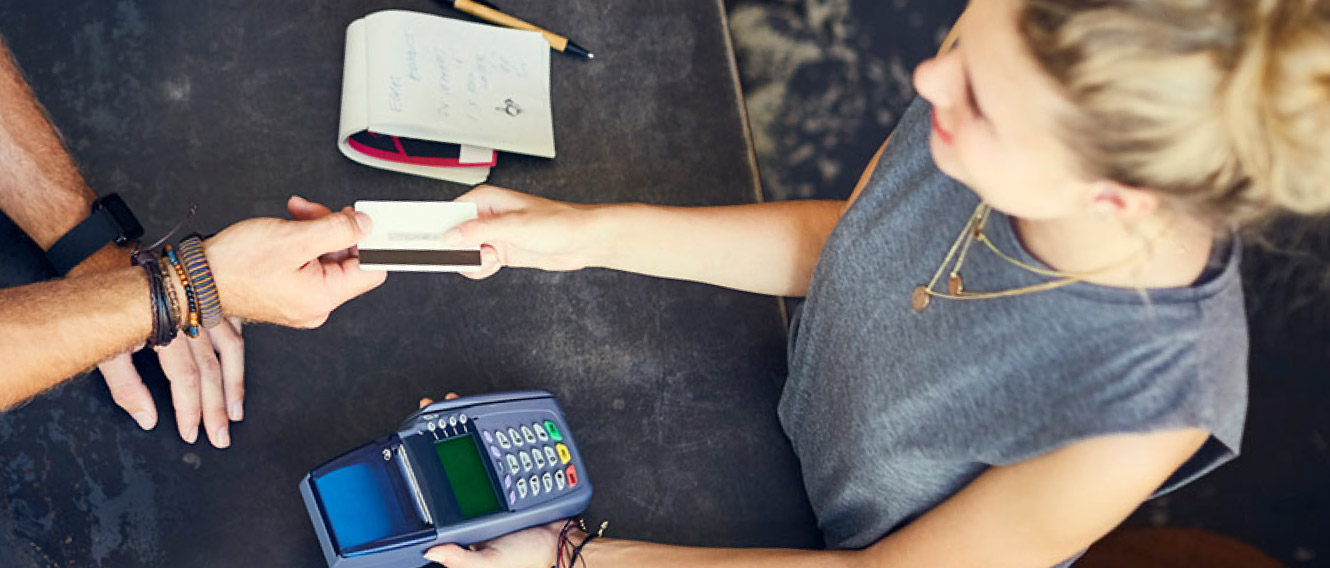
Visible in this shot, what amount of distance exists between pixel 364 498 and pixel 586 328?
0.29 metres

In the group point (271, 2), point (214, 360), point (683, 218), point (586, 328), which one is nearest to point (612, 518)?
point (586, 328)

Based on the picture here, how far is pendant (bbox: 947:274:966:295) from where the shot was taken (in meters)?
0.81

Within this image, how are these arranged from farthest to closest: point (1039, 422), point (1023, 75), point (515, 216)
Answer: point (515, 216), point (1039, 422), point (1023, 75)

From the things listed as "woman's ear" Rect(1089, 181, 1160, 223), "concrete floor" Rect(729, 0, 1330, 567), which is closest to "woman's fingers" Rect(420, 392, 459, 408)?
"woman's ear" Rect(1089, 181, 1160, 223)

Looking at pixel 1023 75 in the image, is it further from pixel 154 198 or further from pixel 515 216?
pixel 154 198

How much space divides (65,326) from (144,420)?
0.11 meters

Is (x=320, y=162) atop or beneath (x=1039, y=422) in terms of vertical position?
atop

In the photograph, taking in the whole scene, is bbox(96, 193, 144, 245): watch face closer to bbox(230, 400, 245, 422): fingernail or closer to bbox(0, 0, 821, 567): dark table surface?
bbox(0, 0, 821, 567): dark table surface

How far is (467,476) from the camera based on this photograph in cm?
88

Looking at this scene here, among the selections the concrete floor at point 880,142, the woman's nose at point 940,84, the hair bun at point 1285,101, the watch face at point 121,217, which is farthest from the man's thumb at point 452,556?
the concrete floor at point 880,142

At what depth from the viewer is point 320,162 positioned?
102 cm

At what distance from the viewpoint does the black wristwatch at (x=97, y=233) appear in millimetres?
934

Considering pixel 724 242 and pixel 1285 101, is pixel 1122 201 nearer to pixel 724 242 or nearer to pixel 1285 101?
pixel 1285 101

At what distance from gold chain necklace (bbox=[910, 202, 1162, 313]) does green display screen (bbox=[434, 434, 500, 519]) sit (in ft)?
1.38
